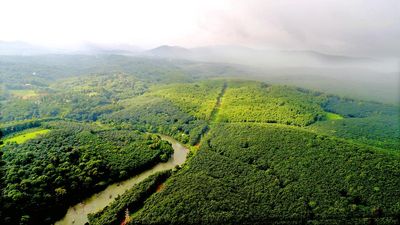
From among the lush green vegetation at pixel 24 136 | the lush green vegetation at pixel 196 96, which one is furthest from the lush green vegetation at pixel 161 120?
the lush green vegetation at pixel 24 136

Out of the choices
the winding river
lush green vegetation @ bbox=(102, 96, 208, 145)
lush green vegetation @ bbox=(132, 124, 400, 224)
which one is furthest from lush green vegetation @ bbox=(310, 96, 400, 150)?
the winding river

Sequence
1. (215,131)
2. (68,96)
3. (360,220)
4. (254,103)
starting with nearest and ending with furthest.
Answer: (360,220), (215,131), (254,103), (68,96)

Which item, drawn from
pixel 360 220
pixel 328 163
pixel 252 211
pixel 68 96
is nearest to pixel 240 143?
pixel 328 163

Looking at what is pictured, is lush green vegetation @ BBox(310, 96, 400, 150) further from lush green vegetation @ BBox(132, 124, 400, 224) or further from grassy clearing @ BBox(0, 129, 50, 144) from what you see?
grassy clearing @ BBox(0, 129, 50, 144)

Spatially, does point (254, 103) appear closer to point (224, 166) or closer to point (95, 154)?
point (224, 166)

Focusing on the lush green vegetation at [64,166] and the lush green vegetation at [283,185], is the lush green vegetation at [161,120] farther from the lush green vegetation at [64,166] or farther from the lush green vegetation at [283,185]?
the lush green vegetation at [283,185]

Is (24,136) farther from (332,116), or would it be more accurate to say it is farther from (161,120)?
(332,116)
